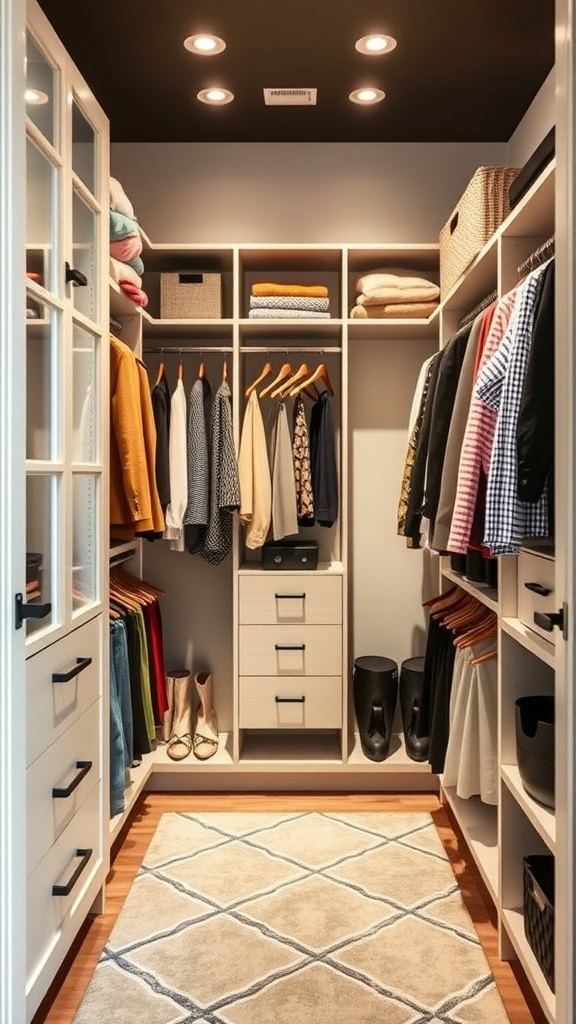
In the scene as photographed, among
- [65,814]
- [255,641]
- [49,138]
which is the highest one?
[49,138]

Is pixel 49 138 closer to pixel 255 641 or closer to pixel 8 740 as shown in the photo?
pixel 8 740

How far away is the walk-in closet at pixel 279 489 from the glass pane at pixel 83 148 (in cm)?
2

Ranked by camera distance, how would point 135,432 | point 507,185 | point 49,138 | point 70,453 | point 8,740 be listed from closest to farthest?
1. point 8,740
2. point 49,138
3. point 70,453
4. point 507,185
5. point 135,432

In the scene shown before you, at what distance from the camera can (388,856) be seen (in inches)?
107

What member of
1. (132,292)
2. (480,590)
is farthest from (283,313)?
(480,590)

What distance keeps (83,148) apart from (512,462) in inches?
57.3

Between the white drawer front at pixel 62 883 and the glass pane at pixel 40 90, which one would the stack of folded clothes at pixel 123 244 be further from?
the white drawer front at pixel 62 883

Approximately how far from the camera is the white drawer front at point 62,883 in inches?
67.6

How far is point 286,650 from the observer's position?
3262mm

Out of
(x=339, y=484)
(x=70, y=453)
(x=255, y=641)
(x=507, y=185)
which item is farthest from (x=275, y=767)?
(x=507, y=185)

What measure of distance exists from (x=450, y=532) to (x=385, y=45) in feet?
5.75

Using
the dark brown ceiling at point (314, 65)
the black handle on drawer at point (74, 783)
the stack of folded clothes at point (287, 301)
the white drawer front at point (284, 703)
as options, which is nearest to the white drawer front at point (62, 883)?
the black handle on drawer at point (74, 783)

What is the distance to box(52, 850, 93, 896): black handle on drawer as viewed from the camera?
6.09 feet

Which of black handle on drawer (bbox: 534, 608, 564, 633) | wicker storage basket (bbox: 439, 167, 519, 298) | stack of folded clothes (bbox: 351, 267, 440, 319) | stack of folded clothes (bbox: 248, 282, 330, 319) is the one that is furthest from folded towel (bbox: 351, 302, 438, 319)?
black handle on drawer (bbox: 534, 608, 564, 633)
